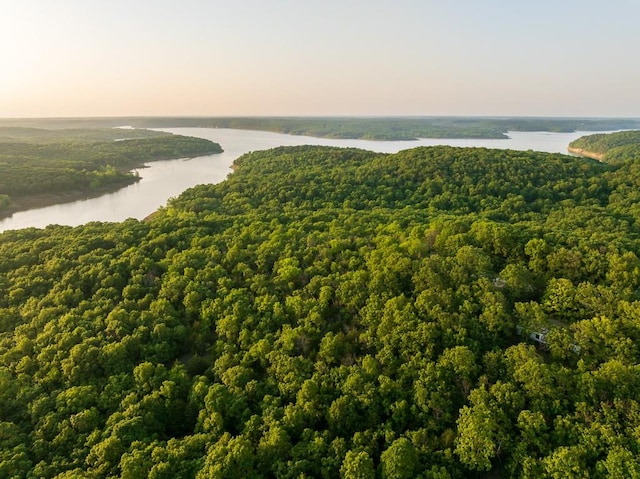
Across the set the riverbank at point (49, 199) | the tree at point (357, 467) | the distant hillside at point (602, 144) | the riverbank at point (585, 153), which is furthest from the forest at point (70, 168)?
the distant hillside at point (602, 144)

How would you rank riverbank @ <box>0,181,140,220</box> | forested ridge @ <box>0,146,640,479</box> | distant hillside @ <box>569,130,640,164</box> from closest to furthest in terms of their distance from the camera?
1. forested ridge @ <box>0,146,640,479</box>
2. riverbank @ <box>0,181,140,220</box>
3. distant hillside @ <box>569,130,640,164</box>

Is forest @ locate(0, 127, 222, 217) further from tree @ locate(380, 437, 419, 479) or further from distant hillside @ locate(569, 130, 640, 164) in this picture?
distant hillside @ locate(569, 130, 640, 164)

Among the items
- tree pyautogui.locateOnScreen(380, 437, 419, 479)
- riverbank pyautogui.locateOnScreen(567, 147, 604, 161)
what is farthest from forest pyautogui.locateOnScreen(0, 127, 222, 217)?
riverbank pyautogui.locateOnScreen(567, 147, 604, 161)

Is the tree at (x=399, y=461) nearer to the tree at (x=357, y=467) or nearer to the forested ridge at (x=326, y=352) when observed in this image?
the forested ridge at (x=326, y=352)

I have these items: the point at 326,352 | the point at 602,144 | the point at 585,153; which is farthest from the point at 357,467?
the point at 585,153

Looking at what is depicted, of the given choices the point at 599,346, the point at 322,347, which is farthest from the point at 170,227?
the point at 599,346

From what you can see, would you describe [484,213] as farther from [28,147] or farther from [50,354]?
[28,147]
